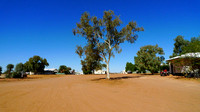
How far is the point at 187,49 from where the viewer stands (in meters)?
21.2

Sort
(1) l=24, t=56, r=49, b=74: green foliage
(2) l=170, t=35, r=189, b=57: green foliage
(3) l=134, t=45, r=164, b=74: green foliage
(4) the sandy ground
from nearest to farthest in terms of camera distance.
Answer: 1. (4) the sandy ground
2. (3) l=134, t=45, r=164, b=74: green foliage
3. (2) l=170, t=35, r=189, b=57: green foliage
4. (1) l=24, t=56, r=49, b=74: green foliage

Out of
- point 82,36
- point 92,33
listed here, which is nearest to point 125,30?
point 92,33

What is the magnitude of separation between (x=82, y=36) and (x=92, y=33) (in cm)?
184

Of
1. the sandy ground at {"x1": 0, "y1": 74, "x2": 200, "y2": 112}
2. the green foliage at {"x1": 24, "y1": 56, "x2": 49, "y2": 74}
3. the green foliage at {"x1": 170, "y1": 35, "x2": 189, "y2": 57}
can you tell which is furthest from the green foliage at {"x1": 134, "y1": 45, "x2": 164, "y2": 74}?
the green foliage at {"x1": 24, "y1": 56, "x2": 49, "y2": 74}

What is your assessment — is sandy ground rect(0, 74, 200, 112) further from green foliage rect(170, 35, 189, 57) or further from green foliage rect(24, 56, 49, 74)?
green foliage rect(24, 56, 49, 74)

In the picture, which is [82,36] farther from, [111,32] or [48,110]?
[48,110]

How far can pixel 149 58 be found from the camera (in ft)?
133

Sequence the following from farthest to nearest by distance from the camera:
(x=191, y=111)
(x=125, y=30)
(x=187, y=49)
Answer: (x=125, y=30), (x=187, y=49), (x=191, y=111)

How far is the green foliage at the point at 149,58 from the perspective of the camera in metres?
40.6

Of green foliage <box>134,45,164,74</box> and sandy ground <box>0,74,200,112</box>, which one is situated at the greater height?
green foliage <box>134,45,164,74</box>

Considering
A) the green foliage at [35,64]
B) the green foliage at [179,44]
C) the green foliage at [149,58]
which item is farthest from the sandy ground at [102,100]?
the green foliage at [35,64]

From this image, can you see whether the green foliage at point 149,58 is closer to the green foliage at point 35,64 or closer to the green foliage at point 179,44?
the green foliage at point 179,44

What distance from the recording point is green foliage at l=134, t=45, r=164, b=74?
40.6 m

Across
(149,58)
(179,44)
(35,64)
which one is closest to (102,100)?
(149,58)
